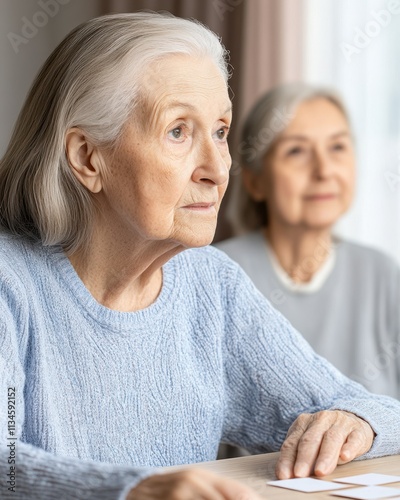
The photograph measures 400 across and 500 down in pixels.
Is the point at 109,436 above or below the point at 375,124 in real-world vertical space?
below

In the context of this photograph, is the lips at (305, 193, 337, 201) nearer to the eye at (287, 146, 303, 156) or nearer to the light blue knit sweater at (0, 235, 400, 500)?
the eye at (287, 146, 303, 156)

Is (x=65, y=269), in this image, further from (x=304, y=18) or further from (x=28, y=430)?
(x=304, y=18)

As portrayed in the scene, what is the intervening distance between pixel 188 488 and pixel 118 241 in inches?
22.9

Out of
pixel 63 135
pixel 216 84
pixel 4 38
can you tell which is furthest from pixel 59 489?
pixel 4 38

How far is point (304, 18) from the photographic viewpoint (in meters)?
3.30

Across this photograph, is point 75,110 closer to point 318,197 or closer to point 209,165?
point 209,165

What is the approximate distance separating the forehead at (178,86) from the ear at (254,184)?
1.63 metres

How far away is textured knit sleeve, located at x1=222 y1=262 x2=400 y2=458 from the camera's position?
1.51 metres

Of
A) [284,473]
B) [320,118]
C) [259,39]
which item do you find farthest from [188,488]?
[259,39]

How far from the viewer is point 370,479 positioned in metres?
1.22

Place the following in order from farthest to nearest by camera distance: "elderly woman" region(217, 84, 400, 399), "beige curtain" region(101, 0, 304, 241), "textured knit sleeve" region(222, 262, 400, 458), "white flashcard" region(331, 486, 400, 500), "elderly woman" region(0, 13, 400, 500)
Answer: "beige curtain" region(101, 0, 304, 241) → "elderly woman" region(217, 84, 400, 399) → "textured knit sleeve" region(222, 262, 400, 458) → "elderly woman" region(0, 13, 400, 500) → "white flashcard" region(331, 486, 400, 500)

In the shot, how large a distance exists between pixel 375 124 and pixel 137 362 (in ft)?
6.47

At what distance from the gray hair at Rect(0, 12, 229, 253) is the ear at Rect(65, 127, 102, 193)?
0.01 m

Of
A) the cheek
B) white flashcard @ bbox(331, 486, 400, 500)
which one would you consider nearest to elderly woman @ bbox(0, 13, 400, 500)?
white flashcard @ bbox(331, 486, 400, 500)
